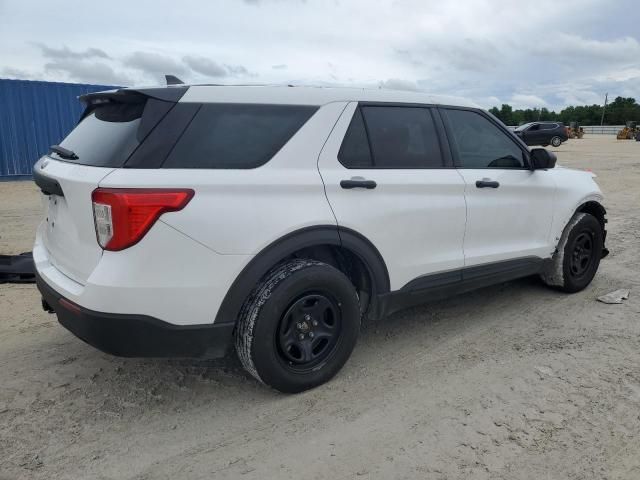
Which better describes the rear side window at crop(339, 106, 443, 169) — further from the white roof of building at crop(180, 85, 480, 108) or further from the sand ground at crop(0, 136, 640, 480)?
the sand ground at crop(0, 136, 640, 480)

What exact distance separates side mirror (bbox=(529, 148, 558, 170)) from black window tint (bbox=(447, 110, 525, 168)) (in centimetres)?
10

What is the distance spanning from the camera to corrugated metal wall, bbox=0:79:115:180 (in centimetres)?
1255

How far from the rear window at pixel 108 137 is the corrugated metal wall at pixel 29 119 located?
11.6 m

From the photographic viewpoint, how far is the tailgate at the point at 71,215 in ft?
8.12

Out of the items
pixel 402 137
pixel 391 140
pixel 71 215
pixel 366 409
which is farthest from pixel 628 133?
pixel 71 215

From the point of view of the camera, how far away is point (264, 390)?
3.06 meters

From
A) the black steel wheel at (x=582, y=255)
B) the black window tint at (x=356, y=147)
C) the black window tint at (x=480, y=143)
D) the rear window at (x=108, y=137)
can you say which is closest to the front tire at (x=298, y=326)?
the black window tint at (x=356, y=147)

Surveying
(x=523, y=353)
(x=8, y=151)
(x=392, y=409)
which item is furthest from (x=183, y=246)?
(x=8, y=151)

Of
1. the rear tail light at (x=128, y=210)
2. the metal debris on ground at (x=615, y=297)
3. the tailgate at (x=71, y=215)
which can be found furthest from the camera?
the metal debris on ground at (x=615, y=297)

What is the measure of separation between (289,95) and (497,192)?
1.83 meters

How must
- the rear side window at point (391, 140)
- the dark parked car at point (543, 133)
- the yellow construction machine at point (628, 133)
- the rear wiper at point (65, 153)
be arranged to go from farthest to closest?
the yellow construction machine at point (628, 133) → the dark parked car at point (543, 133) → the rear side window at point (391, 140) → the rear wiper at point (65, 153)

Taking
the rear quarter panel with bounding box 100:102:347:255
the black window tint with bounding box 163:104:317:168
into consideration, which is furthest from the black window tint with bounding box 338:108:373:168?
the black window tint with bounding box 163:104:317:168

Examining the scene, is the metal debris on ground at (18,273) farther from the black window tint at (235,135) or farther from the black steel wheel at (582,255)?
the black steel wheel at (582,255)

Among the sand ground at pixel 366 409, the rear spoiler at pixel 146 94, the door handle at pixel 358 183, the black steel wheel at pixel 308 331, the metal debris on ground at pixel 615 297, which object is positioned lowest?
the sand ground at pixel 366 409
